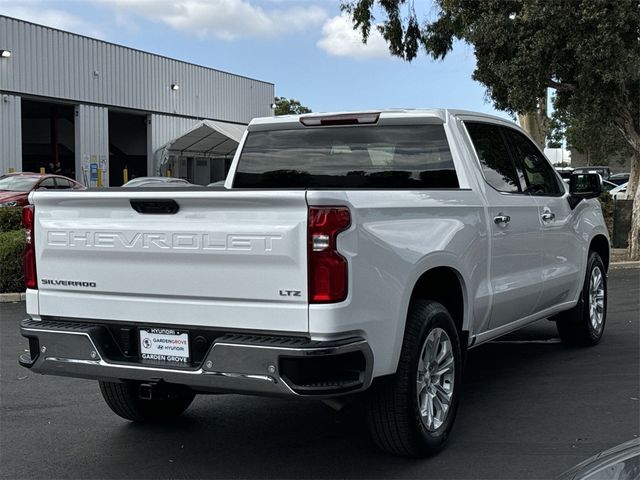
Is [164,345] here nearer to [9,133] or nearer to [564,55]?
[564,55]

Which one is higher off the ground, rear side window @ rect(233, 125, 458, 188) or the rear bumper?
rear side window @ rect(233, 125, 458, 188)

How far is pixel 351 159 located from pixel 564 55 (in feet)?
36.3

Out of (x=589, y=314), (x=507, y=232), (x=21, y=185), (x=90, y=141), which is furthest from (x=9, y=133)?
(x=507, y=232)

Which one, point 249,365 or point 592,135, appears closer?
point 249,365

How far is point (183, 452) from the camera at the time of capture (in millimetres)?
5000

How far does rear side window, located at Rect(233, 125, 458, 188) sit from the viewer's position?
5766 millimetres

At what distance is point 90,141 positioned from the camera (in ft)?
109

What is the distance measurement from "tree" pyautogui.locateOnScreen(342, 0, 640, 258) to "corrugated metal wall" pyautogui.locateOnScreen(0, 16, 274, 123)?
17593 mm

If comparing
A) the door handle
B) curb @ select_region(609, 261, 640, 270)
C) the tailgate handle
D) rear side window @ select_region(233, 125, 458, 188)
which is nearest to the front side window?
the door handle

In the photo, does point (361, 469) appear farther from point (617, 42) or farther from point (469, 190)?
point (617, 42)

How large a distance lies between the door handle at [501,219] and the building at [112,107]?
26.3 meters

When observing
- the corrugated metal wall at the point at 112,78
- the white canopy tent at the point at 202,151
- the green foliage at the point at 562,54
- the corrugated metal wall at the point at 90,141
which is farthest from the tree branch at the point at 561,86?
the corrugated metal wall at the point at 90,141

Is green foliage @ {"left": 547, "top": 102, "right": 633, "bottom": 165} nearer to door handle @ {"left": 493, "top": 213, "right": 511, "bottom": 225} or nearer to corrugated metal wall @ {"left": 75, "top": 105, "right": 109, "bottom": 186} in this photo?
door handle @ {"left": 493, "top": 213, "right": 511, "bottom": 225}

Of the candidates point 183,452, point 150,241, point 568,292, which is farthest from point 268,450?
point 568,292
